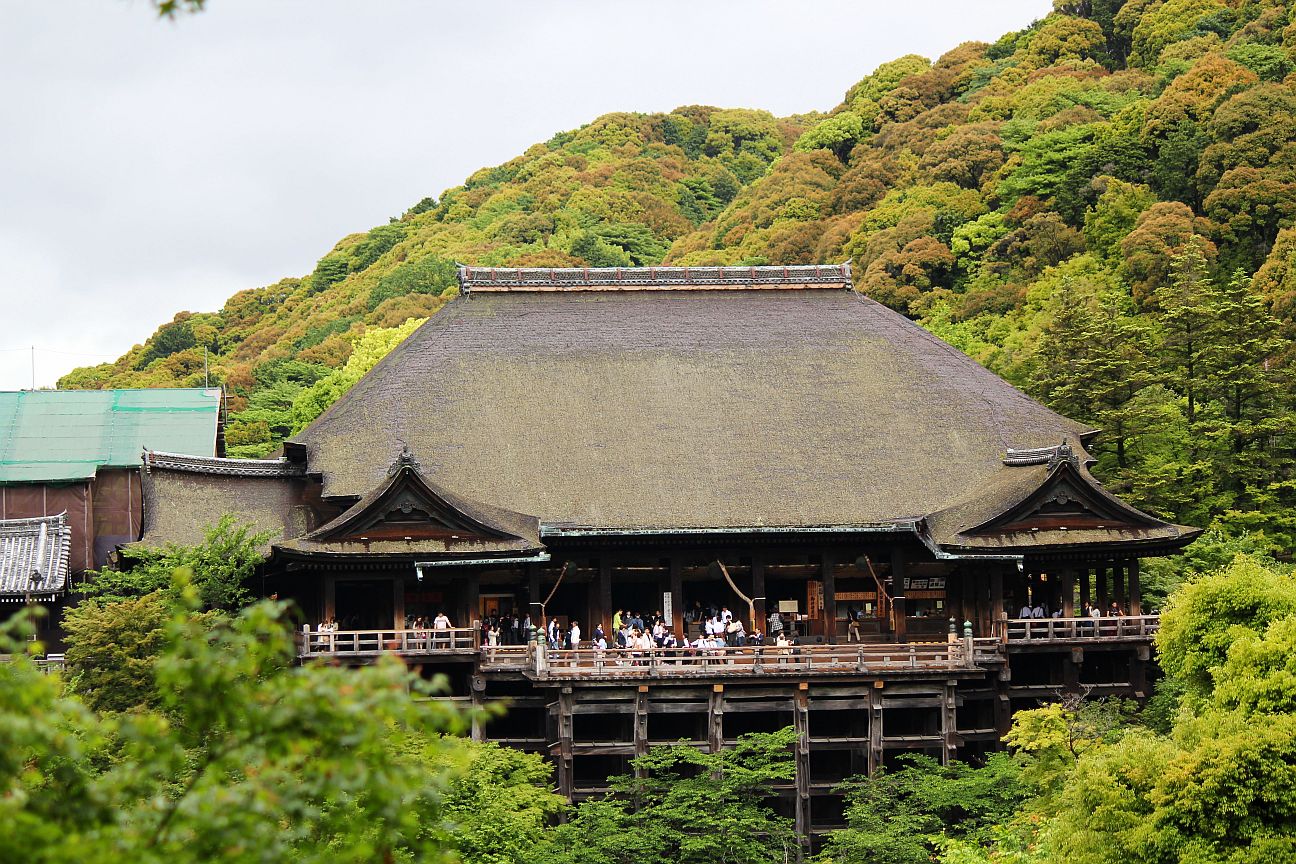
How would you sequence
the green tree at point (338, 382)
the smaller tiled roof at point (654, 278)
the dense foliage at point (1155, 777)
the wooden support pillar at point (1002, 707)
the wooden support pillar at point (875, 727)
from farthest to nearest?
1. the green tree at point (338, 382)
2. the smaller tiled roof at point (654, 278)
3. the wooden support pillar at point (1002, 707)
4. the wooden support pillar at point (875, 727)
5. the dense foliage at point (1155, 777)

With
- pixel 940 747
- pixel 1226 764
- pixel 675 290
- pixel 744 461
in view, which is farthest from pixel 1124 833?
pixel 675 290

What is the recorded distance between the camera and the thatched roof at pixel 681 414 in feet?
119

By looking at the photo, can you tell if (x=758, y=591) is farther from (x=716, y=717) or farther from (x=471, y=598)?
(x=471, y=598)

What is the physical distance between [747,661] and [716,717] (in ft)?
4.33

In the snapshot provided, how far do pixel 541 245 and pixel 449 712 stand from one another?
84.9 meters

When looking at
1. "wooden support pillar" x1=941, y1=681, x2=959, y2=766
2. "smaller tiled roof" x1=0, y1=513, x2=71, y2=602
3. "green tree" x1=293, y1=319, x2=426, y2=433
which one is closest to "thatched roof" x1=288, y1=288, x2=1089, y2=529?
"wooden support pillar" x1=941, y1=681, x2=959, y2=766

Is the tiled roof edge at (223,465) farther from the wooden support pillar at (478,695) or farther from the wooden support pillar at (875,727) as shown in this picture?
the wooden support pillar at (875,727)

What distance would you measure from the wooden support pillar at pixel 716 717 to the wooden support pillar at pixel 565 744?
2.84 metres

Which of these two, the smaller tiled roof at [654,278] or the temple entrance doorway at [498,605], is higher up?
the smaller tiled roof at [654,278]

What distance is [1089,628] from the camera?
112ft

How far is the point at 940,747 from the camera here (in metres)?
33.2

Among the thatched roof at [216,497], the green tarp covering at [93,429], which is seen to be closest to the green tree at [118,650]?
the thatched roof at [216,497]

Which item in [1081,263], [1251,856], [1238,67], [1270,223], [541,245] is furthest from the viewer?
[541,245]

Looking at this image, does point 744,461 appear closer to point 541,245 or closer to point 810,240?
point 810,240
